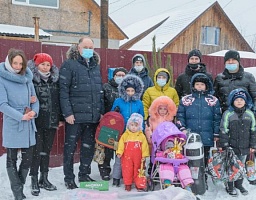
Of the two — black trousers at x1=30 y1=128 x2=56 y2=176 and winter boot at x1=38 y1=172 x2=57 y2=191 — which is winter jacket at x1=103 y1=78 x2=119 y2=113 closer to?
black trousers at x1=30 y1=128 x2=56 y2=176

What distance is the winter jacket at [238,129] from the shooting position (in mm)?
4895

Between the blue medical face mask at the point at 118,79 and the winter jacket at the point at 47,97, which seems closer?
the winter jacket at the point at 47,97

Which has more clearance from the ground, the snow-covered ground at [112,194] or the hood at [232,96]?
the hood at [232,96]

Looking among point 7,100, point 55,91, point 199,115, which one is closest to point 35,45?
point 55,91

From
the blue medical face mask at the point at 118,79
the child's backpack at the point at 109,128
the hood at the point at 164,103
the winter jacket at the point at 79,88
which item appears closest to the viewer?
the winter jacket at the point at 79,88

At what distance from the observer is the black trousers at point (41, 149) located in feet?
15.4

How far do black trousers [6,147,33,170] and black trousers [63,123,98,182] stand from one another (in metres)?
0.64

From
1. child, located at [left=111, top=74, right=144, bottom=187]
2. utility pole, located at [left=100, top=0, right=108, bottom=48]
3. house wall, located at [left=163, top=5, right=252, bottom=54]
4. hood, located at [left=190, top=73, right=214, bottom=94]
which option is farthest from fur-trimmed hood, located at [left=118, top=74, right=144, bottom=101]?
house wall, located at [left=163, top=5, right=252, bottom=54]

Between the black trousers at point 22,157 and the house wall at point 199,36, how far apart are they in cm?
2069

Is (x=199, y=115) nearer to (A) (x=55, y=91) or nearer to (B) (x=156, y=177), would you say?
(B) (x=156, y=177)

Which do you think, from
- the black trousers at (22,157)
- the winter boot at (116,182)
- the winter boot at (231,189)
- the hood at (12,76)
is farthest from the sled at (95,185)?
the winter boot at (231,189)

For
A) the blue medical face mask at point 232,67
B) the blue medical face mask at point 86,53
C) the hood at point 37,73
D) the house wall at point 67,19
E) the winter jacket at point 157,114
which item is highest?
the house wall at point 67,19

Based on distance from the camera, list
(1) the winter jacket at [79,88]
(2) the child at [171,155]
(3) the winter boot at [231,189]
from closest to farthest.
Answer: (2) the child at [171,155] → (1) the winter jacket at [79,88] → (3) the winter boot at [231,189]

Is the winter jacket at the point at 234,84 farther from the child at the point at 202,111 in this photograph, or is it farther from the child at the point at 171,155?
the child at the point at 171,155
